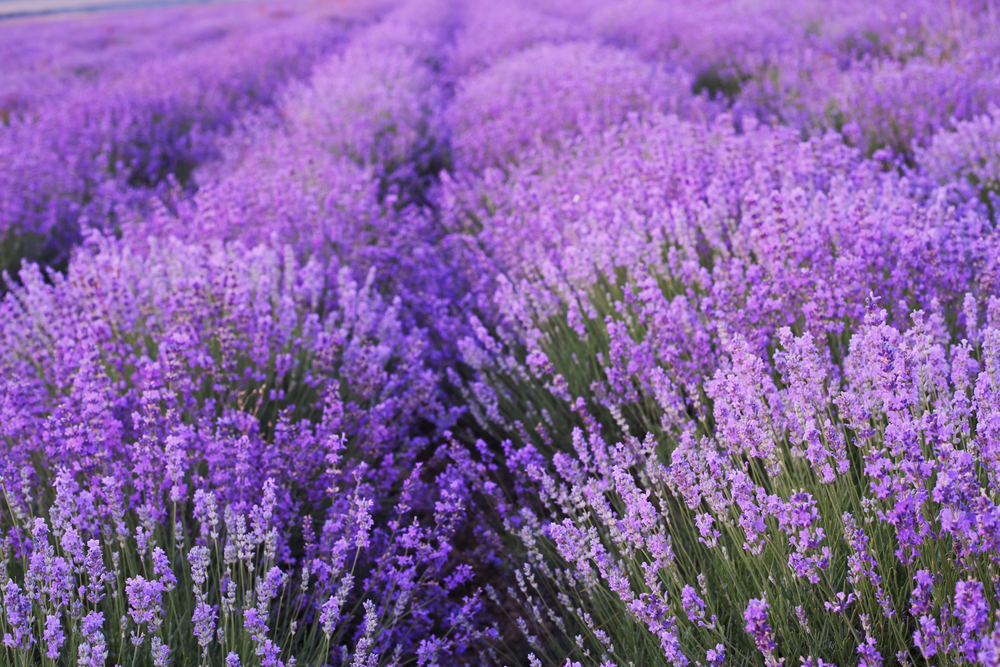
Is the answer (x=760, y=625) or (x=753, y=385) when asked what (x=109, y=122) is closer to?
(x=753, y=385)

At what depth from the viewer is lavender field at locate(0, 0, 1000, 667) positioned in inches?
53.3

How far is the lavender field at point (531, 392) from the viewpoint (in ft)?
4.44

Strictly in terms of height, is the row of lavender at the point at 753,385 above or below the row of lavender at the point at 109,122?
below

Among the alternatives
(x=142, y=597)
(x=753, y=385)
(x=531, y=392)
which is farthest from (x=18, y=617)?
(x=531, y=392)

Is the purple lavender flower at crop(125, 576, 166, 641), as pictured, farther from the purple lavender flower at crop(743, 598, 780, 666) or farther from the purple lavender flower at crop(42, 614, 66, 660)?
the purple lavender flower at crop(743, 598, 780, 666)

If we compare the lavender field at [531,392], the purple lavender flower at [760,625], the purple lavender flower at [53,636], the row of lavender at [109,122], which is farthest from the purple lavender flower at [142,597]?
the row of lavender at [109,122]

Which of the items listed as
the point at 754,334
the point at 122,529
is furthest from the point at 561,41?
the point at 122,529

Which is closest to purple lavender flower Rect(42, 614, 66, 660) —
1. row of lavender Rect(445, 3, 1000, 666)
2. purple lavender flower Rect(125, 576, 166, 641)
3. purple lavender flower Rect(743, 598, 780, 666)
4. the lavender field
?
the lavender field

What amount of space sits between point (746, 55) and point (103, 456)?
6.94m

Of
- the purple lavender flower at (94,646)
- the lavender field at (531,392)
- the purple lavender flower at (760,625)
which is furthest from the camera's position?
the lavender field at (531,392)

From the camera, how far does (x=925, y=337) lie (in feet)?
4.78

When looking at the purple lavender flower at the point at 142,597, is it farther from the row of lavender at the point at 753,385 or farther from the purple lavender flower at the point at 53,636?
the row of lavender at the point at 753,385

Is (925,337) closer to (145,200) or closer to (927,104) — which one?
(927,104)

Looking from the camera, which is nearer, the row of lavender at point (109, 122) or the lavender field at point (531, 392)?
the lavender field at point (531, 392)
